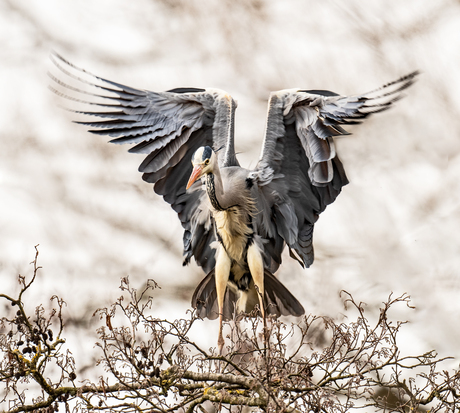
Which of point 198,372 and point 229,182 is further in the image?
point 229,182

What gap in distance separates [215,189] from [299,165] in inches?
33.6

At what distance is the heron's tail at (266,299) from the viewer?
211 inches

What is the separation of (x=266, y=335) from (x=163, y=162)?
273cm

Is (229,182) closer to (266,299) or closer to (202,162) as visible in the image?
(202,162)

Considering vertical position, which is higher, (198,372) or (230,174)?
(230,174)

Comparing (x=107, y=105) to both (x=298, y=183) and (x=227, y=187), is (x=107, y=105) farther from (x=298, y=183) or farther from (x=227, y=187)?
(x=298, y=183)

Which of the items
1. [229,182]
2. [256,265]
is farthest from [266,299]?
[229,182]

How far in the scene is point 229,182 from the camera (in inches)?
202

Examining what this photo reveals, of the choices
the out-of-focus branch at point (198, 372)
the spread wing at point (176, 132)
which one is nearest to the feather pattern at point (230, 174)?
the spread wing at point (176, 132)

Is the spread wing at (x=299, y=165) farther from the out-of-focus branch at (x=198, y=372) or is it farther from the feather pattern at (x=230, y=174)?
the out-of-focus branch at (x=198, y=372)

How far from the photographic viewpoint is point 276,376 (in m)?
3.08

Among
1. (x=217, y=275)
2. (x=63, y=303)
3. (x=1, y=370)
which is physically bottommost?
(x=1, y=370)

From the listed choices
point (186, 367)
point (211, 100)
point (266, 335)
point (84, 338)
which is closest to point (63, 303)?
point (186, 367)

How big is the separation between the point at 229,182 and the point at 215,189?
0.98ft
